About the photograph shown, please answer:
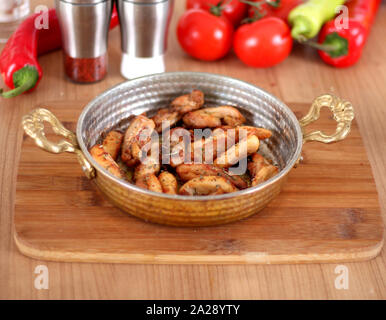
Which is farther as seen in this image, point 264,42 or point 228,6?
point 228,6

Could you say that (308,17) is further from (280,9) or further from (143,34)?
(143,34)

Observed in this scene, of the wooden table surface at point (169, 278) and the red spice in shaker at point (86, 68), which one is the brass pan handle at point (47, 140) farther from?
the red spice in shaker at point (86, 68)

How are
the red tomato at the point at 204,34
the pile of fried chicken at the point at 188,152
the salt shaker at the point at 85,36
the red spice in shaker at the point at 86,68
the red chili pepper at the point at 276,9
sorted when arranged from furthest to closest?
the red chili pepper at the point at 276,9
the red tomato at the point at 204,34
the red spice in shaker at the point at 86,68
the salt shaker at the point at 85,36
the pile of fried chicken at the point at 188,152

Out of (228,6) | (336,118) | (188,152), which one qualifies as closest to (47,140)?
(188,152)

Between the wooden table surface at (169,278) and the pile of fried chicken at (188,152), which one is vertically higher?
the pile of fried chicken at (188,152)

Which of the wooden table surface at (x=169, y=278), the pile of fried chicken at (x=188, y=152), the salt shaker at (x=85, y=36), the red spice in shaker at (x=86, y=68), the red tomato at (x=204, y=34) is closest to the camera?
the wooden table surface at (x=169, y=278)

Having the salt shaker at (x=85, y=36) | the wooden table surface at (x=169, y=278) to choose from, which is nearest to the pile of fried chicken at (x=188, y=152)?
the wooden table surface at (x=169, y=278)
